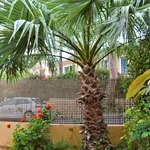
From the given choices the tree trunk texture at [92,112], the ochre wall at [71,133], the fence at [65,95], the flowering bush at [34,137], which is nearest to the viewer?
the tree trunk texture at [92,112]

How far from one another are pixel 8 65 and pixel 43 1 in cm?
190

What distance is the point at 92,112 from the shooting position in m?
4.42

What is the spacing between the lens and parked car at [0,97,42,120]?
6.26m

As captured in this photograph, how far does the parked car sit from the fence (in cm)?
11

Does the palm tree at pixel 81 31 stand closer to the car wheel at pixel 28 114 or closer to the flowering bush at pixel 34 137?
the flowering bush at pixel 34 137

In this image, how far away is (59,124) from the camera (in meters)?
5.77

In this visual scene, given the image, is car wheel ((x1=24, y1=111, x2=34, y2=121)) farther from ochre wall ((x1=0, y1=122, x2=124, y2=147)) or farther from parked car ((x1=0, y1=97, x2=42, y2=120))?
ochre wall ((x1=0, y1=122, x2=124, y2=147))

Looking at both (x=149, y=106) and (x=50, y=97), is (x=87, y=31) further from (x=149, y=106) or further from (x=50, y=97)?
(x=50, y=97)

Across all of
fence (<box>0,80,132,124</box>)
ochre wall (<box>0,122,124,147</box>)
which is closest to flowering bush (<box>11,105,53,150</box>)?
ochre wall (<box>0,122,124,147</box>)

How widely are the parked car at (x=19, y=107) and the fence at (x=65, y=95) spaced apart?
0.11 metres

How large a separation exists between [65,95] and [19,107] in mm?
1337

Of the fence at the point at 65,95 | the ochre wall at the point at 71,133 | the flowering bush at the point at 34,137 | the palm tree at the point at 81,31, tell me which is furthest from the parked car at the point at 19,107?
the palm tree at the point at 81,31

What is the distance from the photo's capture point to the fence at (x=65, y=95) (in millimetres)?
5543

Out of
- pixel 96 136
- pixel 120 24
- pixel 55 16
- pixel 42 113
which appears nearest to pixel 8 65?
pixel 42 113
